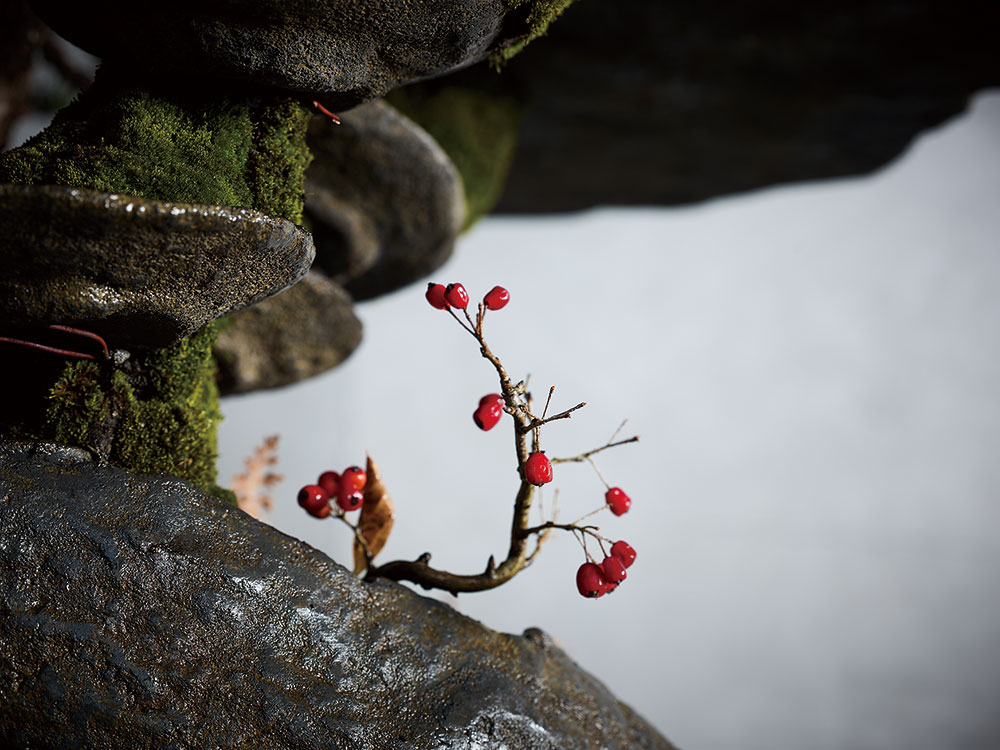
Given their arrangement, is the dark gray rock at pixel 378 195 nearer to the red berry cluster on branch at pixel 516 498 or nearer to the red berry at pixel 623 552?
the red berry cluster on branch at pixel 516 498

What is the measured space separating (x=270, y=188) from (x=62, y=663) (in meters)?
0.56

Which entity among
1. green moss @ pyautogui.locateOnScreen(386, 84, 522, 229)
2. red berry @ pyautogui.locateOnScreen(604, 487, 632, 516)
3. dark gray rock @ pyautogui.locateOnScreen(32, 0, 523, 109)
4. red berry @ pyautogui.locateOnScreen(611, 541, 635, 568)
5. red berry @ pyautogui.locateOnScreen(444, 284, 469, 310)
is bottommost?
red berry @ pyautogui.locateOnScreen(611, 541, 635, 568)

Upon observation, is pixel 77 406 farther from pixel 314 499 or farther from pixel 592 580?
pixel 592 580

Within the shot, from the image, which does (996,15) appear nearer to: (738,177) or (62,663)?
(738,177)

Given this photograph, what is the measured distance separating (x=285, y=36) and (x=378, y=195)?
81 cm

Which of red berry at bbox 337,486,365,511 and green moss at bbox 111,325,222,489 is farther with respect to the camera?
red berry at bbox 337,486,365,511

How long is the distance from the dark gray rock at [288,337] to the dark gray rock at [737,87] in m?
0.83

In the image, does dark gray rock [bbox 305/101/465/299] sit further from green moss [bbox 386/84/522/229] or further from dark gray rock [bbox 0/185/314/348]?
dark gray rock [bbox 0/185/314/348]

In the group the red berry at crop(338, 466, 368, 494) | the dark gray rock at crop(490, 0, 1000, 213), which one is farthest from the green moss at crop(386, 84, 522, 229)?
the red berry at crop(338, 466, 368, 494)

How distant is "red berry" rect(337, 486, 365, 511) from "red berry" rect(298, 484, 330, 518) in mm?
19

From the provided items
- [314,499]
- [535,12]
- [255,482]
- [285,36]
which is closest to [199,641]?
[314,499]

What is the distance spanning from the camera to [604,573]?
1019mm

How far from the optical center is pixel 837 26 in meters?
1.85

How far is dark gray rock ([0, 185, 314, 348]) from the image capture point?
0.77 metres
